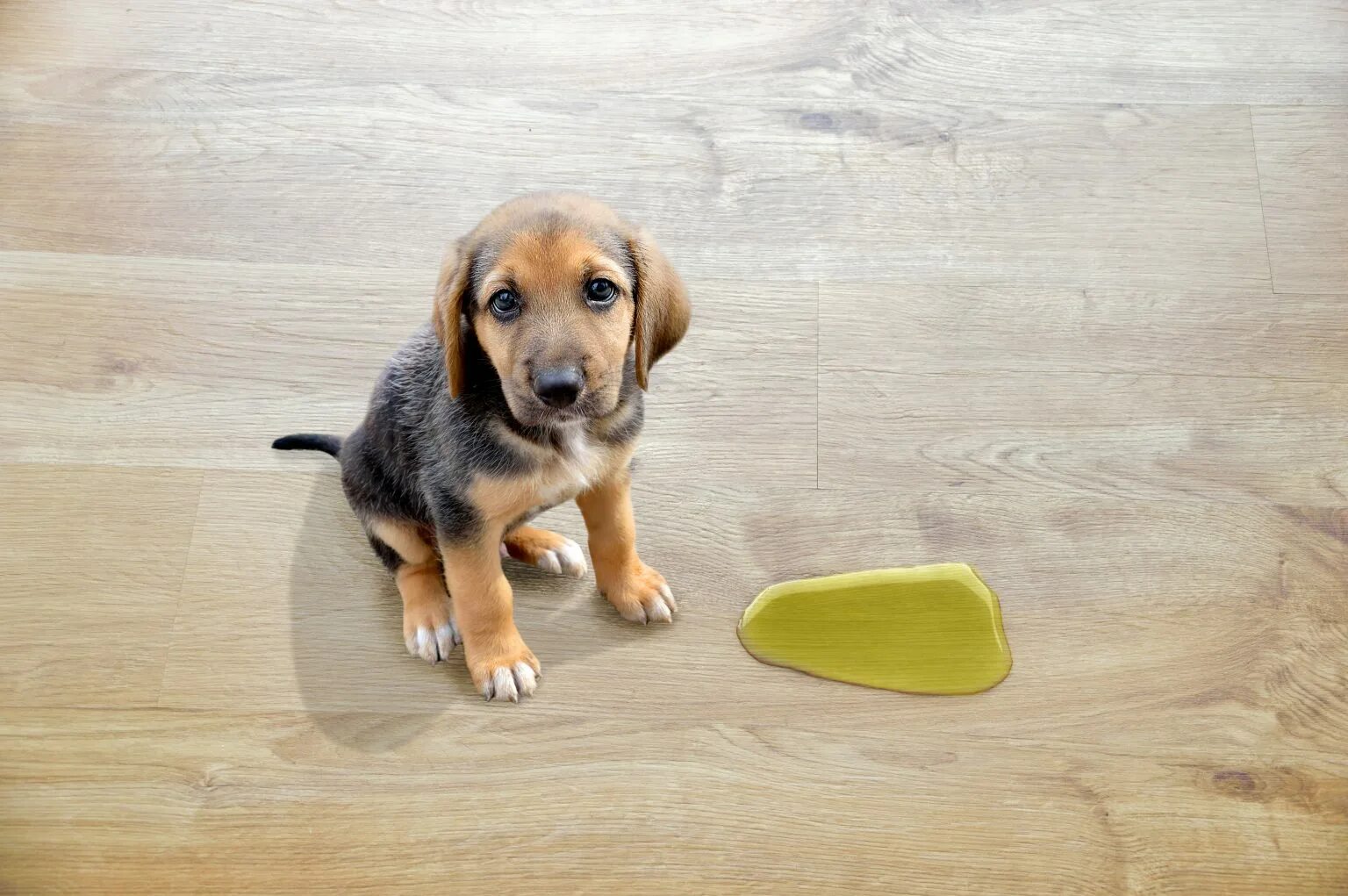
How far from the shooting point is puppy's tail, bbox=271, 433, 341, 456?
3.07 meters

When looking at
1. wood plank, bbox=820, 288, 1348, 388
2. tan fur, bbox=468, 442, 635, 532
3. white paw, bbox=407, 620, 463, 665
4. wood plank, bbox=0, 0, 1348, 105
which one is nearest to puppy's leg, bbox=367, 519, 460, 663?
white paw, bbox=407, 620, 463, 665

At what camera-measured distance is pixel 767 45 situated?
4094 millimetres

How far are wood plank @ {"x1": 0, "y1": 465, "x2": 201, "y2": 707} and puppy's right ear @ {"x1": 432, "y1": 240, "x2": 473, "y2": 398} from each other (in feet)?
3.78

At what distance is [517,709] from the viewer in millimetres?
2900

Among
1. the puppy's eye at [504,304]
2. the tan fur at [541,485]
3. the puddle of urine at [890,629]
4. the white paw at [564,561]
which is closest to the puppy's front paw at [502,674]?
the white paw at [564,561]

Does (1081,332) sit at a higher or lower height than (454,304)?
lower

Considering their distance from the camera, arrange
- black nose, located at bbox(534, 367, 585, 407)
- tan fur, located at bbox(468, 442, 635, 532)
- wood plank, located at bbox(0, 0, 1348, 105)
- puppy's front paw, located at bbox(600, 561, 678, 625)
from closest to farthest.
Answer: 1. black nose, located at bbox(534, 367, 585, 407)
2. tan fur, located at bbox(468, 442, 635, 532)
3. puppy's front paw, located at bbox(600, 561, 678, 625)
4. wood plank, located at bbox(0, 0, 1348, 105)

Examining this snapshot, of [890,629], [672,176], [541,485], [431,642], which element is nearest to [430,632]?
[431,642]

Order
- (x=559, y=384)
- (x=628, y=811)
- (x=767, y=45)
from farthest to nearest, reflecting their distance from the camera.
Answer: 1. (x=767, y=45)
2. (x=628, y=811)
3. (x=559, y=384)

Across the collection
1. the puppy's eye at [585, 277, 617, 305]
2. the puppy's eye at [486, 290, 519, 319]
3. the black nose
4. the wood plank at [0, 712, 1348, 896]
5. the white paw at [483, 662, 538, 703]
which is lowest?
the wood plank at [0, 712, 1348, 896]

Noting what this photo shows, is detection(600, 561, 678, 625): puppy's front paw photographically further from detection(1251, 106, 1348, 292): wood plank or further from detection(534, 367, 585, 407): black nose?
detection(1251, 106, 1348, 292): wood plank

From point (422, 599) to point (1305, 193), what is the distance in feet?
9.56

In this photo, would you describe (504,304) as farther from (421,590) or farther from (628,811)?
(628,811)

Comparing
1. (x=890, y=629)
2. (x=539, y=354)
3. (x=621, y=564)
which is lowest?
(x=890, y=629)
